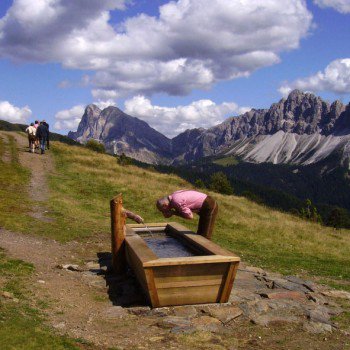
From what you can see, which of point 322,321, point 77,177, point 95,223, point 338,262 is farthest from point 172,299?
point 77,177

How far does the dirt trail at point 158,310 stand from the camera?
8.26 metres

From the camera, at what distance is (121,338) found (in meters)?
8.09

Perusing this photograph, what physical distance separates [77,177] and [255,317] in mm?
25163

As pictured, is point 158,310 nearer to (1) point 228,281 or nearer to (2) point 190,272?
(2) point 190,272

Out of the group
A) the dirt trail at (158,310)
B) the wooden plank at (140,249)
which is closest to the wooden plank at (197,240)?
the dirt trail at (158,310)

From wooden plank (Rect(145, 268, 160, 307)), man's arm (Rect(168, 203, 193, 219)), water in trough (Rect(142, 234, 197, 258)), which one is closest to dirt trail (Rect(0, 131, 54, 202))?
water in trough (Rect(142, 234, 197, 258))

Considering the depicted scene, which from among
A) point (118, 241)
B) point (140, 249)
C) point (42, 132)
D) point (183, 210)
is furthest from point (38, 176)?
point (140, 249)

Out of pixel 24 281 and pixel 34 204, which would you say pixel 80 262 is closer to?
pixel 24 281

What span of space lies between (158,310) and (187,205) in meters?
3.42

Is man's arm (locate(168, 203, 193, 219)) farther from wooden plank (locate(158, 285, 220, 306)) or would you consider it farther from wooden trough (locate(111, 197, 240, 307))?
wooden plank (locate(158, 285, 220, 306))

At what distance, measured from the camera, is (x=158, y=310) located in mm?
9555

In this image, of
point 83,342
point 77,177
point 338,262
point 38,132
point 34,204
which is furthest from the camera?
point 38,132

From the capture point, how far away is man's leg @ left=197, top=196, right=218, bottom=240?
12.4 metres

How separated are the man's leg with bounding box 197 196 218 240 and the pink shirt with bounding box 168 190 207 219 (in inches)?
6.5
